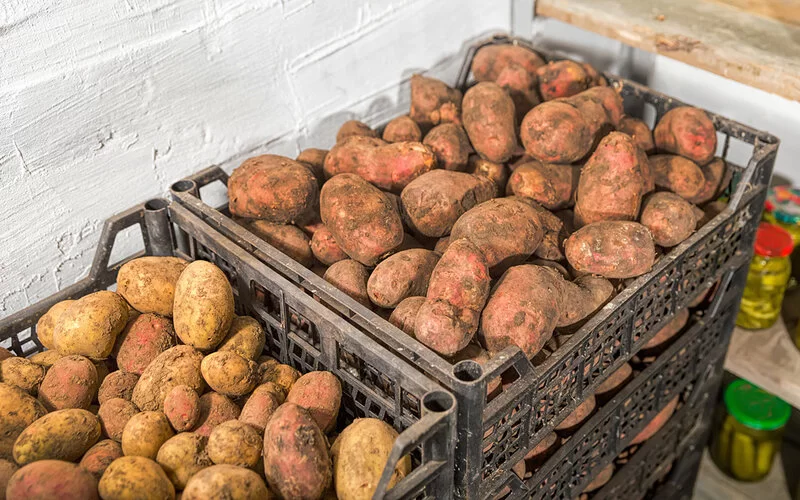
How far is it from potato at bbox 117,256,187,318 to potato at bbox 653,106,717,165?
0.81 meters

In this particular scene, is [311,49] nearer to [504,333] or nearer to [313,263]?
[313,263]

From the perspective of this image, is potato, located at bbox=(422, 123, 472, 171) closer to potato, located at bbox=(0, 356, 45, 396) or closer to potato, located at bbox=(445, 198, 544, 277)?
potato, located at bbox=(445, 198, 544, 277)

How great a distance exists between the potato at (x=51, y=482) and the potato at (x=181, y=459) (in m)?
0.08

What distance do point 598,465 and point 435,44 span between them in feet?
2.89

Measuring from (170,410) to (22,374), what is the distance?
221 millimetres

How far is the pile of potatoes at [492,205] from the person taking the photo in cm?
93

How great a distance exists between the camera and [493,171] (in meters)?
1.21

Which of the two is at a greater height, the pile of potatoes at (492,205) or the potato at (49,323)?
the pile of potatoes at (492,205)

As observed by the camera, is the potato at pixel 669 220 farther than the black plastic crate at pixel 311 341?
Yes

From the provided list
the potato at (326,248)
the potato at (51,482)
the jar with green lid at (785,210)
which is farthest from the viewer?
the jar with green lid at (785,210)

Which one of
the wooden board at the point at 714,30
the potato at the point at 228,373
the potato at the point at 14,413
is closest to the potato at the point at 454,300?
the potato at the point at 228,373

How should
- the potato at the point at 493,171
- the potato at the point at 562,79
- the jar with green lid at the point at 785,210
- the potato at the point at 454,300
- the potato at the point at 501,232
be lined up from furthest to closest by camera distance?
the jar with green lid at the point at 785,210
the potato at the point at 562,79
the potato at the point at 493,171
the potato at the point at 501,232
the potato at the point at 454,300

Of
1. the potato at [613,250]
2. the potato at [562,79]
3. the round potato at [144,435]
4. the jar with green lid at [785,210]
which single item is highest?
the potato at [562,79]

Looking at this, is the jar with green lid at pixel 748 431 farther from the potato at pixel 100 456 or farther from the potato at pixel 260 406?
the potato at pixel 100 456
